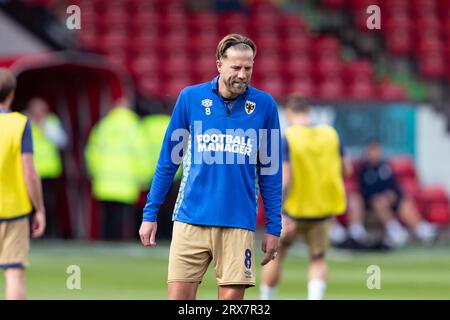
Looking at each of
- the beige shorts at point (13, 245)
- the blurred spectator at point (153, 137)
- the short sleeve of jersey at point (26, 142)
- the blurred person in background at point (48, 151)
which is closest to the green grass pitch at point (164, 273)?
the blurred person in background at point (48, 151)

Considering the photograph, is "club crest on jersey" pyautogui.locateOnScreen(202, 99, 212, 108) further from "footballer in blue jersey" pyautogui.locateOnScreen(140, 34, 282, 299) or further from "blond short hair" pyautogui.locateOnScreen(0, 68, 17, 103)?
"blond short hair" pyautogui.locateOnScreen(0, 68, 17, 103)

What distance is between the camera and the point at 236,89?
23.0 feet

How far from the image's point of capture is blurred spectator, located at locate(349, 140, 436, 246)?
2028 centimetres

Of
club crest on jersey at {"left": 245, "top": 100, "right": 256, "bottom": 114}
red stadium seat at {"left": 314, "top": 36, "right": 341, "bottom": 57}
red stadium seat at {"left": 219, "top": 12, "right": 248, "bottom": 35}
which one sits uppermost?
red stadium seat at {"left": 219, "top": 12, "right": 248, "bottom": 35}

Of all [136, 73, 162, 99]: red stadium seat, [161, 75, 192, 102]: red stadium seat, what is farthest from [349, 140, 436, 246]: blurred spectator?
[136, 73, 162, 99]: red stadium seat

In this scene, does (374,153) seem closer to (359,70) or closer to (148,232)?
(359,70)

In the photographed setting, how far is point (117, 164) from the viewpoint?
62.0ft

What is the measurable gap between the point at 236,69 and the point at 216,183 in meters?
0.67

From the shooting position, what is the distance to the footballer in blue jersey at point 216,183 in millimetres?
7078

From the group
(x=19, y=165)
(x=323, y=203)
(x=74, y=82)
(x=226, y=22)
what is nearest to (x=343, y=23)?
(x=226, y=22)

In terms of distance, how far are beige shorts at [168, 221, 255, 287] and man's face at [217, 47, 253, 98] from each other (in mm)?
816

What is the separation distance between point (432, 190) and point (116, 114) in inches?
238
